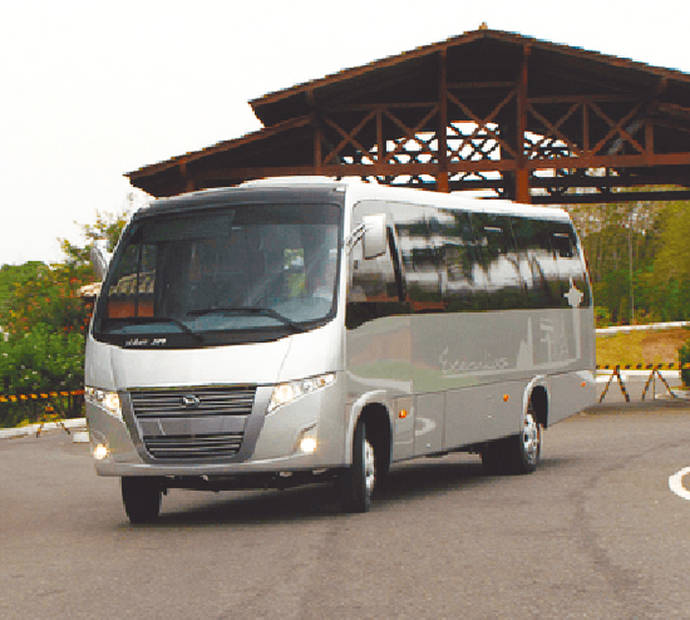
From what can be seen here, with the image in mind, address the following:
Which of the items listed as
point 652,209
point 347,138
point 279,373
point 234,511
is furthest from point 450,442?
point 652,209

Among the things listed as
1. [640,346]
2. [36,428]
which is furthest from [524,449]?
[640,346]

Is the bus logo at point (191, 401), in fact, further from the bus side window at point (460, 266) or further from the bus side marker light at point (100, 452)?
the bus side window at point (460, 266)

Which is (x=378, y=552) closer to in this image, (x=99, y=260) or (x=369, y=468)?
(x=369, y=468)

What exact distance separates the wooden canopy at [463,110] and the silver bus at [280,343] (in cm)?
1376

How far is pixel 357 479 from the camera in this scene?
11789mm

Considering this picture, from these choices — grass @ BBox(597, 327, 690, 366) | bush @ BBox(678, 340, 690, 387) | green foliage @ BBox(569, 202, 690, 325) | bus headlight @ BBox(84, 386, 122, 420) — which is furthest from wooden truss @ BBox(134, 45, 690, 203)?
green foliage @ BBox(569, 202, 690, 325)

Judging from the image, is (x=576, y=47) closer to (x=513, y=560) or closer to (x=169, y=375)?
(x=169, y=375)

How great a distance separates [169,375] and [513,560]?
140 inches

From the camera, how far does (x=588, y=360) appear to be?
18.2 metres

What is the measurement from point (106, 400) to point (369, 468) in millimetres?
2260

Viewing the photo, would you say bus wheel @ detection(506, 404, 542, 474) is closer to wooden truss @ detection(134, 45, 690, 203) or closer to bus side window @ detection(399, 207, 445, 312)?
bus side window @ detection(399, 207, 445, 312)

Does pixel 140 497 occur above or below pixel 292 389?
below

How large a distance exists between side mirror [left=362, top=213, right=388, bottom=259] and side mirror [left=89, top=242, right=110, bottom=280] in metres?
2.41

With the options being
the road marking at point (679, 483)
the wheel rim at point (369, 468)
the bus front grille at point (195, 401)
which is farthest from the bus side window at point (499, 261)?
the bus front grille at point (195, 401)
